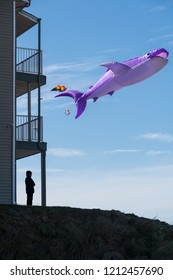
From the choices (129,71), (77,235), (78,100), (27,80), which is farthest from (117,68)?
(27,80)

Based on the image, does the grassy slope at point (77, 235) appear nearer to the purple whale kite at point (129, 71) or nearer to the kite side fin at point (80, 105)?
the kite side fin at point (80, 105)

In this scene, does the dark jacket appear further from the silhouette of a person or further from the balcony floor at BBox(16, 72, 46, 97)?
the balcony floor at BBox(16, 72, 46, 97)

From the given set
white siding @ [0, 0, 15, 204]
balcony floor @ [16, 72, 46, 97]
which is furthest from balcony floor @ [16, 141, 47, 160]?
balcony floor @ [16, 72, 46, 97]

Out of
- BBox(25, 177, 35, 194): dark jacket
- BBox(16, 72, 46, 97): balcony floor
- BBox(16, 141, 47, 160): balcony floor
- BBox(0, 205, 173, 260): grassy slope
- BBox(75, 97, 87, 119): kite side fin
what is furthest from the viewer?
BBox(16, 72, 46, 97): balcony floor

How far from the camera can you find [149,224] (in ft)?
91.2

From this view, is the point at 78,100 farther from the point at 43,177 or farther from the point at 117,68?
the point at 43,177

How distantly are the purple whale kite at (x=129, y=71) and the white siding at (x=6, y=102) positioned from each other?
9.56 metres

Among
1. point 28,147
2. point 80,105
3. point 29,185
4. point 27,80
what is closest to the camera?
point 80,105

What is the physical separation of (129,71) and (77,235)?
21.1 ft

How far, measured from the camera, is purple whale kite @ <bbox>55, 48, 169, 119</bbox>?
1991 cm

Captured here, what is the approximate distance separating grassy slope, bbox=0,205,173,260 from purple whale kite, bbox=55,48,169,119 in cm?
494

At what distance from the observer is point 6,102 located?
99.7ft
